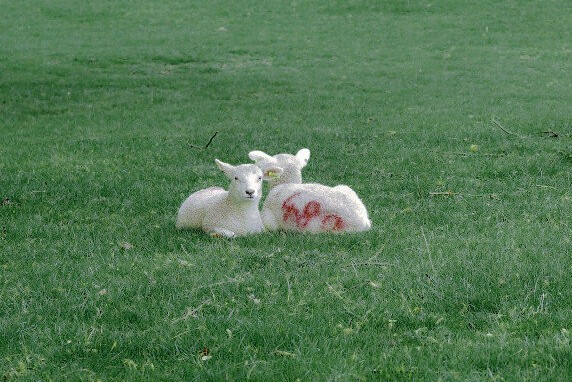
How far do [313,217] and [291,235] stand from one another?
0.73 ft

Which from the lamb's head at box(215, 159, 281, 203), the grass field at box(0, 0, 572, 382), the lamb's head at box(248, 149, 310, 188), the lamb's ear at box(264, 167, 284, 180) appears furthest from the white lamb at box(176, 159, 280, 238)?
the lamb's head at box(248, 149, 310, 188)

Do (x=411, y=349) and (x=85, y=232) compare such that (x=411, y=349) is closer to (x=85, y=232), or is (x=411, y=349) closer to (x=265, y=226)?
(x=265, y=226)

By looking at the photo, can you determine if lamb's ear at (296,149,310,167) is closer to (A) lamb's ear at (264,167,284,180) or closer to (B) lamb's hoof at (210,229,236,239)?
(A) lamb's ear at (264,167,284,180)

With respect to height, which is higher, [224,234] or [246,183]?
[246,183]

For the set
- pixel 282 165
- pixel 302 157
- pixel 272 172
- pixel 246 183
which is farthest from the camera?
pixel 302 157

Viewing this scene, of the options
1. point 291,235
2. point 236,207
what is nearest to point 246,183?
point 236,207

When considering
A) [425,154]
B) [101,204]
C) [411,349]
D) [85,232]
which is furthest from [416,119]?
[411,349]

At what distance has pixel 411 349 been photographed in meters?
4.01

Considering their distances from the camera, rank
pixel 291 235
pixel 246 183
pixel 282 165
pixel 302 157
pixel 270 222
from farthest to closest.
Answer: pixel 302 157 < pixel 282 165 < pixel 270 222 < pixel 291 235 < pixel 246 183

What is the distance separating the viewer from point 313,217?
641 centimetres

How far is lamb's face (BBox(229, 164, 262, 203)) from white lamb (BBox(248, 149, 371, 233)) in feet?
0.85

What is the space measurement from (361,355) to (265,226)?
2767mm

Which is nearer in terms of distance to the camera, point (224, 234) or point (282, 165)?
point (224, 234)

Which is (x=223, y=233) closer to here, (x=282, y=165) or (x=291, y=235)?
(x=291, y=235)
